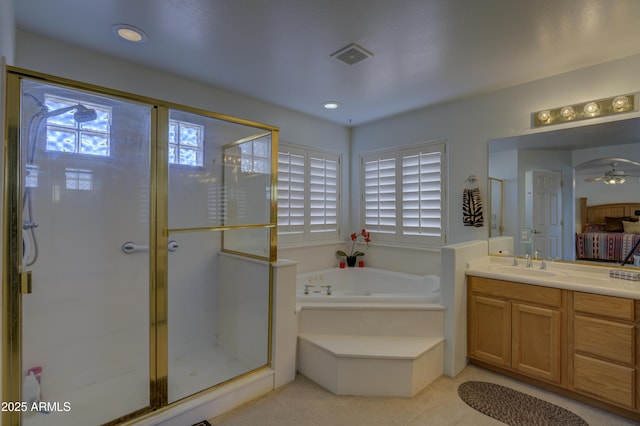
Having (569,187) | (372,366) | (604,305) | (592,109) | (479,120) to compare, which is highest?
(479,120)

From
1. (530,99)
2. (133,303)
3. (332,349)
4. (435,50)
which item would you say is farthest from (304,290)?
(530,99)

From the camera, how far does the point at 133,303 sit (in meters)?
2.50

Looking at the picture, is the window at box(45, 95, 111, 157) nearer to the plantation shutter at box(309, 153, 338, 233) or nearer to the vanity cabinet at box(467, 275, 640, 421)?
the plantation shutter at box(309, 153, 338, 233)

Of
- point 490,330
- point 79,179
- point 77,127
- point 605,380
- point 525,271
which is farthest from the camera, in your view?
point 525,271

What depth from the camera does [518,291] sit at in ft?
8.05

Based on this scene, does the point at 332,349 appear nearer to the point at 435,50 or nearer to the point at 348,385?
the point at 348,385

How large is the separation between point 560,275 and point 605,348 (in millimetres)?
588

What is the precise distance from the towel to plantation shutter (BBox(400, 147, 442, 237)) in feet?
1.03

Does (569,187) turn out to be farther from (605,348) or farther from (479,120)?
(605,348)

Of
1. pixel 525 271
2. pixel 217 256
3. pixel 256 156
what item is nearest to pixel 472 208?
pixel 525 271

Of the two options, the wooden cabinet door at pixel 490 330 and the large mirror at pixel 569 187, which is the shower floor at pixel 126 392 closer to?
the wooden cabinet door at pixel 490 330

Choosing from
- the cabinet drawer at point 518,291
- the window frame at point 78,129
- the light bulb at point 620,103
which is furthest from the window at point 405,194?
the window frame at point 78,129

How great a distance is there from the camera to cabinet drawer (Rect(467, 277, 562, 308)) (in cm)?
230

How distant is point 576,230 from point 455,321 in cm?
129
